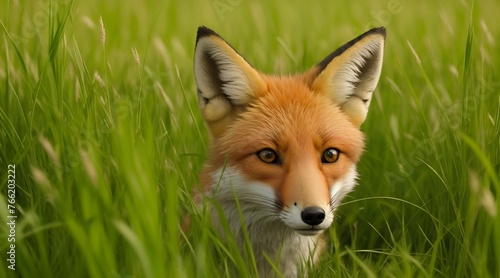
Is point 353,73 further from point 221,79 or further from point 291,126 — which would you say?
point 221,79

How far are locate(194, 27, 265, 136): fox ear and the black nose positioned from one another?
937mm

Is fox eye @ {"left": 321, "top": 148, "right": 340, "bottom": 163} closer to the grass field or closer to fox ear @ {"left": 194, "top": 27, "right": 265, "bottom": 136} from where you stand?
the grass field

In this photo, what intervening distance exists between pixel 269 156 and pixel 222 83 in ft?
2.00

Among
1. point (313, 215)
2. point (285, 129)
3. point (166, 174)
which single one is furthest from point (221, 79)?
point (313, 215)

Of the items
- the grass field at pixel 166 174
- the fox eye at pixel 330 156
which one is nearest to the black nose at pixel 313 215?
the grass field at pixel 166 174

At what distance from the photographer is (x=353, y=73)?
4070 millimetres

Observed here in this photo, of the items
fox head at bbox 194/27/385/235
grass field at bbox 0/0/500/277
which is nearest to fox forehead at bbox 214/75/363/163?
fox head at bbox 194/27/385/235

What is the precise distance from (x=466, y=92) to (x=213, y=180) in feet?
5.07

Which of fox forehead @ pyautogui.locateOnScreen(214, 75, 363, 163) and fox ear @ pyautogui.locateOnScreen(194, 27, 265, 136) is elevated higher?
fox ear @ pyautogui.locateOnScreen(194, 27, 265, 136)

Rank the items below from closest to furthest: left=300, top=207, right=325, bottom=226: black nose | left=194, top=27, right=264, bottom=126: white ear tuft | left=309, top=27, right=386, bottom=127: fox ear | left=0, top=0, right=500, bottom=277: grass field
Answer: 1. left=0, top=0, right=500, bottom=277: grass field
2. left=300, top=207, right=325, bottom=226: black nose
3. left=194, top=27, right=264, bottom=126: white ear tuft
4. left=309, top=27, right=386, bottom=127: fox ear

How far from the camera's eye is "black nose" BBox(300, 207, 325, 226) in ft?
10.7

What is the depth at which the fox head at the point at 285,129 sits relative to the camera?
11.4 ft

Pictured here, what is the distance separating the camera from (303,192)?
3.36 metres

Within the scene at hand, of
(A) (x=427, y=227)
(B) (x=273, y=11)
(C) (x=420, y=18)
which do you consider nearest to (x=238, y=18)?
(B) (x=273, y=11)
